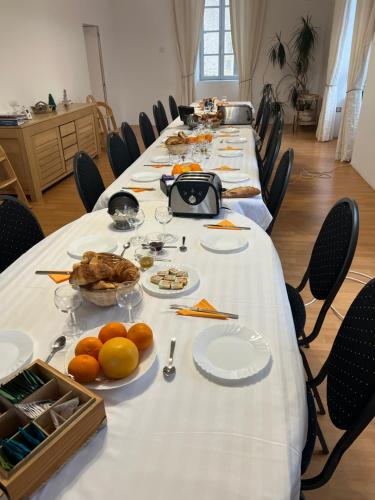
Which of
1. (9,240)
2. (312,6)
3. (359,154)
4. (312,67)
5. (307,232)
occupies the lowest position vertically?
(307,232)

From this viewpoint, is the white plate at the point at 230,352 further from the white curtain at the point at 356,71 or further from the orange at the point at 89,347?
the white curtain at the point at 356,71

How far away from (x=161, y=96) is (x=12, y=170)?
4962 millimetres

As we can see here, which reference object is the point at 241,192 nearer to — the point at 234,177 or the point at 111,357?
the point at 234,177

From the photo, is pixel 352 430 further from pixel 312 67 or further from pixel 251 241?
pixel 312 67

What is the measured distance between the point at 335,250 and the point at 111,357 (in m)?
0.97

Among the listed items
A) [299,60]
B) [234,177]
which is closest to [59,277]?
[234,177]

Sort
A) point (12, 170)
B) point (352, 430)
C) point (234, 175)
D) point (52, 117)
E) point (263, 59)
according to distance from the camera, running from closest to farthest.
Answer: point (352, 430) < point (234, 175) < point (12, 170) < point (52, 117) < point (263, 59)

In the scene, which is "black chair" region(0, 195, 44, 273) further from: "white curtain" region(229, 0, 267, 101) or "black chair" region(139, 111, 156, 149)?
"white curtain" region(229, 0, 267, 101)

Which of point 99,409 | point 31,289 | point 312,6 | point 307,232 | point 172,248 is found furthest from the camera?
point 312,6

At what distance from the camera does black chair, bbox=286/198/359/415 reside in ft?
4.40

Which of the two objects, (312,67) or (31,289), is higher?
(312,67)

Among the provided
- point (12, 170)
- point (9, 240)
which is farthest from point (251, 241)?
point (12, 170)

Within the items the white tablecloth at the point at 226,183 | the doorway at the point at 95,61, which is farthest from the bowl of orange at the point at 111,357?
the doorway at the point at 95,61

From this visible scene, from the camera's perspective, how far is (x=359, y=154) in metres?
4.63
